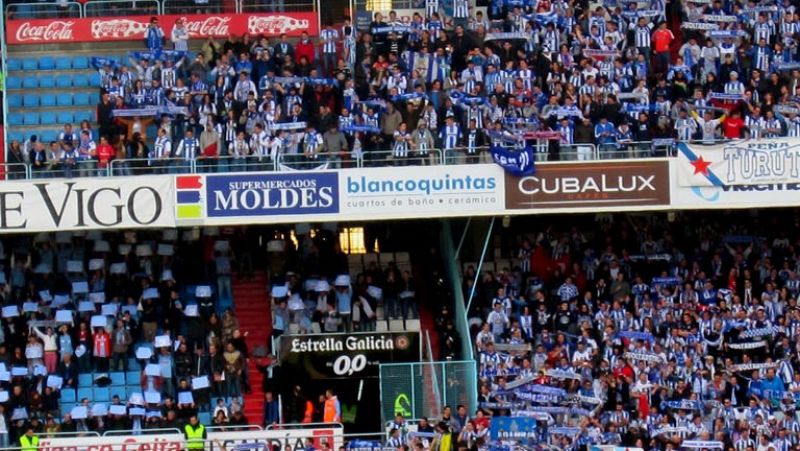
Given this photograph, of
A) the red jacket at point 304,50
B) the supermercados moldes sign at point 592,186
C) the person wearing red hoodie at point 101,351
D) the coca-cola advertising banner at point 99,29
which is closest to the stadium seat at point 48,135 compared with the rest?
the coca-cola advertising banner at point 99,29

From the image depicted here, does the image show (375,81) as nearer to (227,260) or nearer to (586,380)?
(227,260)

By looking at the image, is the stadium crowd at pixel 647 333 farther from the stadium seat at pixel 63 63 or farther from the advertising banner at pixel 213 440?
the stadium seat at pixel 63 63

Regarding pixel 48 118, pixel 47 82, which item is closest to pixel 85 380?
pixel 48 118

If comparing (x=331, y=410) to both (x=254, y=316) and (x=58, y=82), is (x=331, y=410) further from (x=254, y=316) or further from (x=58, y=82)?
(x=58, y=82)

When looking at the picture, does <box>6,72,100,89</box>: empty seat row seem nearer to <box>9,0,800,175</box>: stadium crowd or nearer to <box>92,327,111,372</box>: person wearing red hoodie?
<box>9,0,800,175</box>: stadium crowd

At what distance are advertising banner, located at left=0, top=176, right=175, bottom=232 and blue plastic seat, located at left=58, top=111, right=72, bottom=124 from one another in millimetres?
3924

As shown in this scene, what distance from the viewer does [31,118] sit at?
40531mm

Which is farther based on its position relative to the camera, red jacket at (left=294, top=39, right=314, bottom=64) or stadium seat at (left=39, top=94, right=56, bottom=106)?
stadium seat at (left=39, top=94, right=56, bottom=106)

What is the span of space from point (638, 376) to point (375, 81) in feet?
21.9

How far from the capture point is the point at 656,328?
1452 inches

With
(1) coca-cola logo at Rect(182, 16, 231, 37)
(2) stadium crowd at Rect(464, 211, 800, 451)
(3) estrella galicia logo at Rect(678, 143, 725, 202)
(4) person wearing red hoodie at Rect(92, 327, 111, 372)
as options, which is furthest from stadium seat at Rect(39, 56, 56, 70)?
(3) estrella galicia logo at Rect(678, 143, 725, 202)

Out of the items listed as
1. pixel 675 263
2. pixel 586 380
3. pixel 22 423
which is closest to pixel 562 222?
pixel 675 263

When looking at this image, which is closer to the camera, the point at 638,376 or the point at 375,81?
the point at 638,376

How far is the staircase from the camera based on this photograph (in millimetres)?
37281
